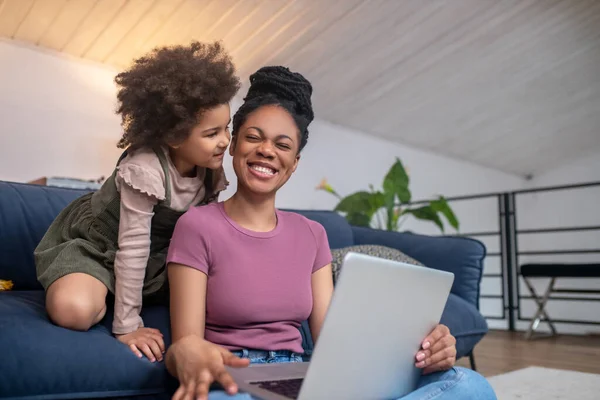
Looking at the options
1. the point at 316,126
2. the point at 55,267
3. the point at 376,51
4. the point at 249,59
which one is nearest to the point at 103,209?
the point at 55,267

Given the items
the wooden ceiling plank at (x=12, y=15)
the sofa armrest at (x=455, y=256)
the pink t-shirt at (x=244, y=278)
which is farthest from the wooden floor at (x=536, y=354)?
the wooden ceiling plank at (x=12, y=15)

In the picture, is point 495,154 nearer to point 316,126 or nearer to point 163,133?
point 316,126

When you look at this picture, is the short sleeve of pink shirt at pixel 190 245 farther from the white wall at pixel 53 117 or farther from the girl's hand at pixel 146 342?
the white wall at pixel 53 117

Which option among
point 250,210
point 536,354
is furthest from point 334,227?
point 536,354

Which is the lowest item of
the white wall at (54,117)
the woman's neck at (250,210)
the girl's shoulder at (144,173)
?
the woman's neck at (250,210)

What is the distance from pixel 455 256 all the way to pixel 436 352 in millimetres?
1402

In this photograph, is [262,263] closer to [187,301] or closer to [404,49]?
[187,301]

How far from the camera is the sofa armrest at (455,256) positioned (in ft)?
7.38

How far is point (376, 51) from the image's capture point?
14.1 feet

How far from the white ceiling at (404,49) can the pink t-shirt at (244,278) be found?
8.90 feet

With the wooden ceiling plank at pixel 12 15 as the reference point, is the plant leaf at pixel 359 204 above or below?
below

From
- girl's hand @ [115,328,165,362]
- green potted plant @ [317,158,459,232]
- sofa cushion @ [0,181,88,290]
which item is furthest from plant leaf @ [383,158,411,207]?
girl's hand @ [115,328,165,362]

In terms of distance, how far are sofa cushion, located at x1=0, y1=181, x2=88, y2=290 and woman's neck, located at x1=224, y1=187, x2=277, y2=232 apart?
0.81 meters

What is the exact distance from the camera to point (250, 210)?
3.57 feet
